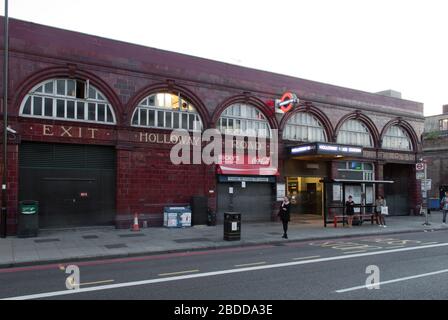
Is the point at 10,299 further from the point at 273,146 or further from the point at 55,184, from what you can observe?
the point at 273,146

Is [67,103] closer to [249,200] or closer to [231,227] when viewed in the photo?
[231,227]

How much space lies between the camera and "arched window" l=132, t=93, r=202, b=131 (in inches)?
797

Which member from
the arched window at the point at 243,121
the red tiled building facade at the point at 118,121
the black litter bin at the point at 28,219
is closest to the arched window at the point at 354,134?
the red tiled building facade at the point at 118,121

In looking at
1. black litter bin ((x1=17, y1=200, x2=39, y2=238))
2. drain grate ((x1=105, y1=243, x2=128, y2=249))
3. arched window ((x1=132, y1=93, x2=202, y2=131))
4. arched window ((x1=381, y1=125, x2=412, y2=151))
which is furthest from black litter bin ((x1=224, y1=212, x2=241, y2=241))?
arched window ((x1=381, y1=125, x2=412, y2=151))

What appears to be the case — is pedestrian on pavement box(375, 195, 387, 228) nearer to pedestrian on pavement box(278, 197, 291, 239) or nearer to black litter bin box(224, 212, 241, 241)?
pedestrian on pavement box(278, 197, 291, 239)

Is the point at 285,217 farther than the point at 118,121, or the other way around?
the point at 118,121

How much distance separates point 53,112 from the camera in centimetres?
1794

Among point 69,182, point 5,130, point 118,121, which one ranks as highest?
point 118,121

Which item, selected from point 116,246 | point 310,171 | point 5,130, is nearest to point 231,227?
point 116,246

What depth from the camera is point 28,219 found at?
16.1 m

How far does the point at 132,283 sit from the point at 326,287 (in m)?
4.11

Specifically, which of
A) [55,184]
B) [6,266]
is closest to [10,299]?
[6,266]

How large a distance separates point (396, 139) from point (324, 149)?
11203 millimetres

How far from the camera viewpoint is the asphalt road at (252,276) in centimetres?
769
